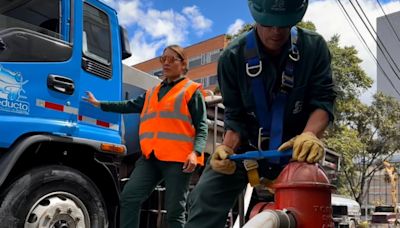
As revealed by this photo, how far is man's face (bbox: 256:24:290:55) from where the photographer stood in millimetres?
2129

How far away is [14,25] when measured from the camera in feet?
12.2

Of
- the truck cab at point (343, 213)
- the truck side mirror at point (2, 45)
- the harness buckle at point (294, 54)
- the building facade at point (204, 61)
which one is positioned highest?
the building facade at point (204, 61)

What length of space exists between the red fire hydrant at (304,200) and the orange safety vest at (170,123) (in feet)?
6.95

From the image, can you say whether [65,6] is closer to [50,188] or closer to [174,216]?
[50,188]

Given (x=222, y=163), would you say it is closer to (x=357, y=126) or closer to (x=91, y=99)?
(x=91, y=99)

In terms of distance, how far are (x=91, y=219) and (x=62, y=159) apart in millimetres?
519

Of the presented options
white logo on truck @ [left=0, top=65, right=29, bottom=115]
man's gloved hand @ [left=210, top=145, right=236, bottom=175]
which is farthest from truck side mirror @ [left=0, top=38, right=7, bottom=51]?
man's gloved hand @ [left=210, top=145, right=236, bottom=175]

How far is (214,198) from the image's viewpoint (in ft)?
7.55

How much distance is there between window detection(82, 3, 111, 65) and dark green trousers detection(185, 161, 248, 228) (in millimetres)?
2177

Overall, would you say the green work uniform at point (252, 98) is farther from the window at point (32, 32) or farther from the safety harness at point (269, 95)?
the window at point (32, 32)

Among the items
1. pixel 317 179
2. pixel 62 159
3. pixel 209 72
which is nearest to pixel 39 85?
pixel 62 159

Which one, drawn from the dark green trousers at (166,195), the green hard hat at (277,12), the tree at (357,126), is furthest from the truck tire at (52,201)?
the tree at (357,126)

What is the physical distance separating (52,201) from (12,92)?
0.82 meters

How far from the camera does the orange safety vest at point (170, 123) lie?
392 centimetres
